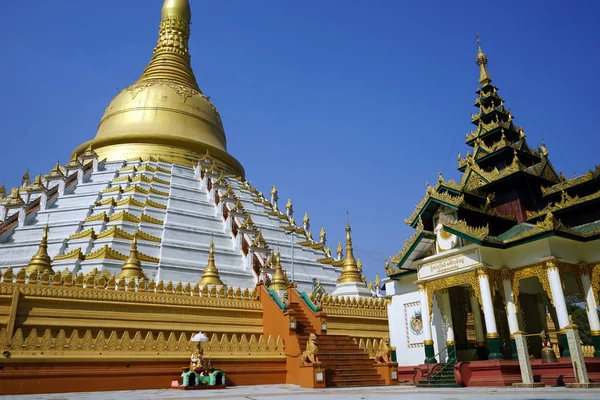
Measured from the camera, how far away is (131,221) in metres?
20.0

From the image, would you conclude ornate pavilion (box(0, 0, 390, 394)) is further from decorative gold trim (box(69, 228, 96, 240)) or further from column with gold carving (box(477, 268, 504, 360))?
column with gold carving (box(477, 268, 504, 360))

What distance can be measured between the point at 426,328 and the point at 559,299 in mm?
3064

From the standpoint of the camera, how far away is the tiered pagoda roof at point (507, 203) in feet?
35.1

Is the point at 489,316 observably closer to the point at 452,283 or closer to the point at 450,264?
the point at 452,283

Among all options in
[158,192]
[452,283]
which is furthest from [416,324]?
[158,192]

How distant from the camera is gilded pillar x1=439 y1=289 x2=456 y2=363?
11438mm

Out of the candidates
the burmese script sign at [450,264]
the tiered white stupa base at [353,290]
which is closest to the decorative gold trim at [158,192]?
the tiered white stupa base at [353,290]

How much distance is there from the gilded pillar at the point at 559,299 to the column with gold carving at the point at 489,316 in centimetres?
121

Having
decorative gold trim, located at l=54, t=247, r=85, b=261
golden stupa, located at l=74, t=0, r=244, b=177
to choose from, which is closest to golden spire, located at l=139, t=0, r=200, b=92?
golden stupa, located at l=74, t=0, r=244, b=177

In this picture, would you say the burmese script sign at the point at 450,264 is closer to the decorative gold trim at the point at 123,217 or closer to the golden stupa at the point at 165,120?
the decorative gold trim at the point at 123,217

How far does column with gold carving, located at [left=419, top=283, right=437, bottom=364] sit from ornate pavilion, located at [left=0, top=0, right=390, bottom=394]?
1247mm

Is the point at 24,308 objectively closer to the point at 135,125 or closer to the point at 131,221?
the point at 131,221

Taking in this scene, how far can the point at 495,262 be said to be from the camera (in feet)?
35.4

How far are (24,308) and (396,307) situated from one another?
9589 millimetres
